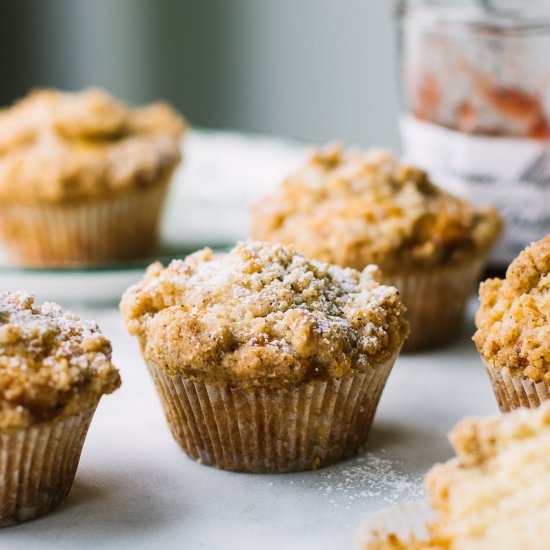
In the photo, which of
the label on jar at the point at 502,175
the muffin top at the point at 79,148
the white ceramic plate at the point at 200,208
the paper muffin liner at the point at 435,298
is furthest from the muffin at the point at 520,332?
the muffin top at the point at 79,148

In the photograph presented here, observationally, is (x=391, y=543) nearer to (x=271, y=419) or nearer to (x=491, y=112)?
(x=271, y=419)

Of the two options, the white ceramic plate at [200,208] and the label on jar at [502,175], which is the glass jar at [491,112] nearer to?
the label on jar at [502,175]

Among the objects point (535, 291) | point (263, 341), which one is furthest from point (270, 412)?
point (535, 291)

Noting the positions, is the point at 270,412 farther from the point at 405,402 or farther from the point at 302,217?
the point at 302,217

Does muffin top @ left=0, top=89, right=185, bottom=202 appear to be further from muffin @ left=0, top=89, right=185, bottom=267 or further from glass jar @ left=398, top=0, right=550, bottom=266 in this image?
glass jar @ left=398, top=0, right=550, bottom=266

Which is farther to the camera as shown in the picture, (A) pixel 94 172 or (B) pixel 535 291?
(A) pixel 94 172

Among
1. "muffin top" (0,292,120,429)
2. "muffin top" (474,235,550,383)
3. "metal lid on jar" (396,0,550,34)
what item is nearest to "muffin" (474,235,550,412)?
"muffin top" (474,235,550,383)
